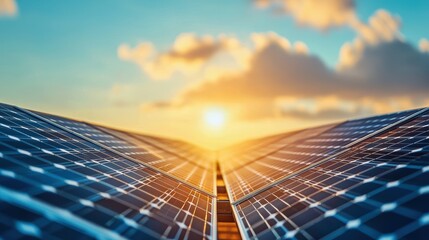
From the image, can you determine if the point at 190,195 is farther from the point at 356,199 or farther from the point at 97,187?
the point at 356,199

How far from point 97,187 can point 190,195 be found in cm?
979

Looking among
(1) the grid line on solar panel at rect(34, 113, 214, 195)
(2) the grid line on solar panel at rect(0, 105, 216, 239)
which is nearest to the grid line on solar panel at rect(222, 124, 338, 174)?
(1) the grid line on solar panel at rect(34, 113, 214, 195)

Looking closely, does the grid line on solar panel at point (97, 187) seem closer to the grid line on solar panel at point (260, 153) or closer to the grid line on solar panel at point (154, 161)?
the grid line on solar panel at point (154, 161)

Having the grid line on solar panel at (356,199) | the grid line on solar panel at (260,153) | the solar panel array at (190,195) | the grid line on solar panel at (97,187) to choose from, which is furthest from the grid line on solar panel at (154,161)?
the grid line on solar panel at (260,153)

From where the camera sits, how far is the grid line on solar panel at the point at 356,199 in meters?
13.2

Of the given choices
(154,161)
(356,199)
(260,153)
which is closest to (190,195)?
(154,161)

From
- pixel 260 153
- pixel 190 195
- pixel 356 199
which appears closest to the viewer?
pixel 356 199

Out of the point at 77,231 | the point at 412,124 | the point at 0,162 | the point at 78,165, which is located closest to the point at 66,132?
the point at 78,165

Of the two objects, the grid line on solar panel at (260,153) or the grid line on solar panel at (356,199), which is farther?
the grid line on solar panel at (260,153)

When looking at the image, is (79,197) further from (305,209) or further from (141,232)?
(305,209)

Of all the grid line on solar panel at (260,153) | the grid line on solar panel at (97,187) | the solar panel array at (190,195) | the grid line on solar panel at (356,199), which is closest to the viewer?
the solar panel array at (190,195)

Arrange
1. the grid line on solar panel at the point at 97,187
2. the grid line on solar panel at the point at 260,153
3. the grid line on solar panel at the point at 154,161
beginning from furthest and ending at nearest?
the grid line on solar panel at the point at 260,153 → the grid line on solar panel at the point at 154,161 → the grid line on solar panel at the point at 97,187

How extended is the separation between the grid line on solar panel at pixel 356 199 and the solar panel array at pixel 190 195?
0.06m

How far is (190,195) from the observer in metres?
24.8
